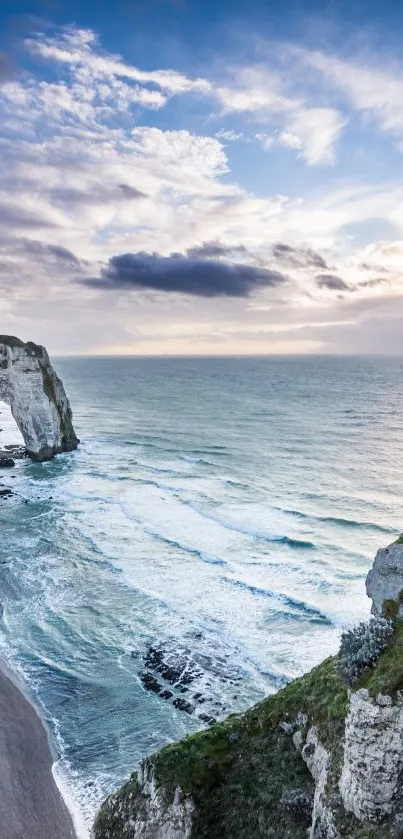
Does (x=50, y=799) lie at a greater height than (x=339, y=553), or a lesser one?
lesser

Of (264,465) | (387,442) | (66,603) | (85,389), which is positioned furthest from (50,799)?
(85,389)

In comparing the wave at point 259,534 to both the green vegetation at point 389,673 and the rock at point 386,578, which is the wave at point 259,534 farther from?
the green vegetation at point 389,673

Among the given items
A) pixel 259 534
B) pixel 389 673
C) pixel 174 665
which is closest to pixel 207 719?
pixel 174 665

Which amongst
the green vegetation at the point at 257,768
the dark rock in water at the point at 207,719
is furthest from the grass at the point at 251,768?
the dark rock in water at the point at 207,719

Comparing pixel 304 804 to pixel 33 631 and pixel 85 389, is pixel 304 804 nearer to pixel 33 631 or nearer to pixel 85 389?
pixel 33 631

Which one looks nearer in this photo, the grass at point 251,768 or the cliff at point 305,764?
the cliff at point 305,764

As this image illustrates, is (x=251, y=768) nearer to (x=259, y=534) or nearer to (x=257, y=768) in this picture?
(x=257, y=768)
